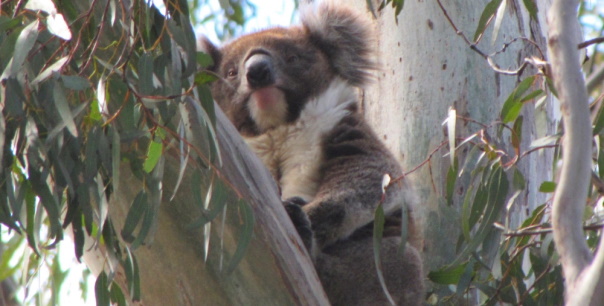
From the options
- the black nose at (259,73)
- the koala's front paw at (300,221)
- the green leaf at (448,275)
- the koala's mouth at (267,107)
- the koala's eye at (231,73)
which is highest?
the koala's eye at (231,73)

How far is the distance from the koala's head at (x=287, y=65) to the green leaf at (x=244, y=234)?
1.21 m

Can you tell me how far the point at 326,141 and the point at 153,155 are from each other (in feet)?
3.48

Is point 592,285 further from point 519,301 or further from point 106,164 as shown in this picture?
point 519,301

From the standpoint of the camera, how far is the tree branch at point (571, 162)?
1.11 m

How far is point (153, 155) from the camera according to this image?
1836 mm

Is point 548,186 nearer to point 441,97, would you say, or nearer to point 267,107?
point 441,97

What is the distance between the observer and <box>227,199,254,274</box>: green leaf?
1.71 metres

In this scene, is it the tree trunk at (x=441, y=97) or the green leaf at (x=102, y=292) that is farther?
the tree trunk at (x=441, y=97)

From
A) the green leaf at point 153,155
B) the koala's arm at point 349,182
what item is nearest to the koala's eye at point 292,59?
the koala's arm at point 349,182

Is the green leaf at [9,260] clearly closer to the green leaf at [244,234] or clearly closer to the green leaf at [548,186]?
the green leaf at [244,234]

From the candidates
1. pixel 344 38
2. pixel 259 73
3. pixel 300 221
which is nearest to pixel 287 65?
pixel 259 73

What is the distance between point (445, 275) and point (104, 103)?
1.19m

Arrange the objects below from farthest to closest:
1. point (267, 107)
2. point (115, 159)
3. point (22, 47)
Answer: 1. point (267, 107)
2. point (115, 159)
3. point (22, 47)

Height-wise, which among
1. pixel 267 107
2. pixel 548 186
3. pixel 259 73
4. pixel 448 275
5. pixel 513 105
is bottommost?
pixel 448 275
